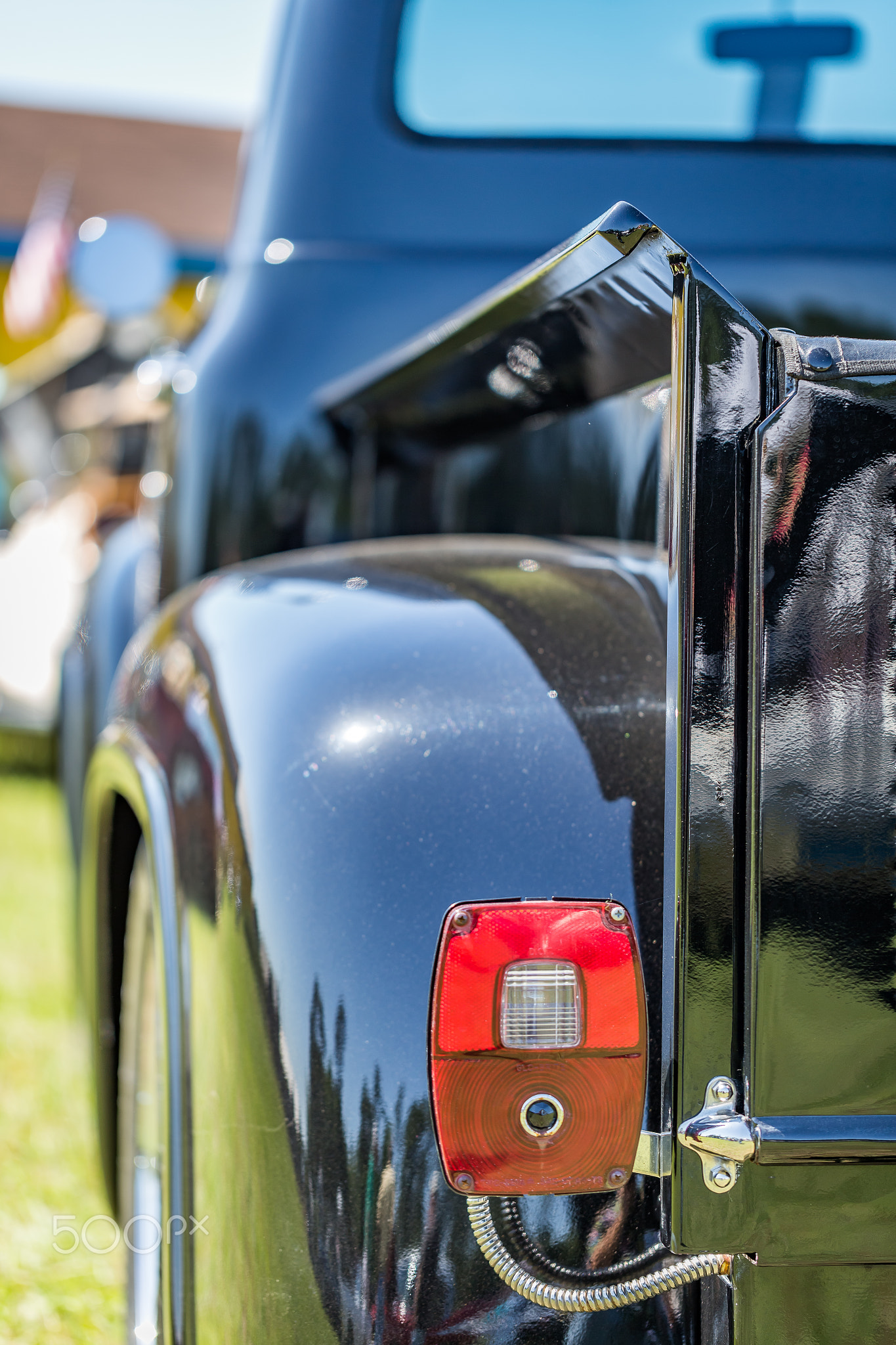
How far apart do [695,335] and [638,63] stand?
4.19ft

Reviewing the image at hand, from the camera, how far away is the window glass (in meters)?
1.93

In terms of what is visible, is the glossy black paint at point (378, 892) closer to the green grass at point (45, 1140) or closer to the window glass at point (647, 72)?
the green grass at point (45, 1140)

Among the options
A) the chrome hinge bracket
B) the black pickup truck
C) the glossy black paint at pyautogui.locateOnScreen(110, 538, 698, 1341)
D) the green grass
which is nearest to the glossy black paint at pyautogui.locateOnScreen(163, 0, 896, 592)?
the black pickup truck

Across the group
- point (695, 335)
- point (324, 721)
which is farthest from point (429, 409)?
point (695, 335)

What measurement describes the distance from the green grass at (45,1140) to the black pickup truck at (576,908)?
0.68 metres

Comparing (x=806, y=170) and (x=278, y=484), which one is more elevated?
(x=806, y=170)

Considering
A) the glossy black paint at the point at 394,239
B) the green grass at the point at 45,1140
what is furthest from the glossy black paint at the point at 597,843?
the green grass at the point at 45,1140

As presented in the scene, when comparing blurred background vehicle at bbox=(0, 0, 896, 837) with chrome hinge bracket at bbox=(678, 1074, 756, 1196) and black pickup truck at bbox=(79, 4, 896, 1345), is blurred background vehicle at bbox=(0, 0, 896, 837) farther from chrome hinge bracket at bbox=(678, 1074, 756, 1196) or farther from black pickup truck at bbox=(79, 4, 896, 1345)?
chrome hinge bracket at bbox=(678, 1074, 756, 1196)

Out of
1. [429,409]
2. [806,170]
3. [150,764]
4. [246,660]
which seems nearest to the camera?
[246,660]

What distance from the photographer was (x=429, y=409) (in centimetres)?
176

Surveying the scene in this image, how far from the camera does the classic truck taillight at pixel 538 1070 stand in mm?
931

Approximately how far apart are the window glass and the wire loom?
157 centimetres

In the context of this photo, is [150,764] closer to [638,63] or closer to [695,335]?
[695,335]

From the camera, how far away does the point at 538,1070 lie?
933 millimetres
